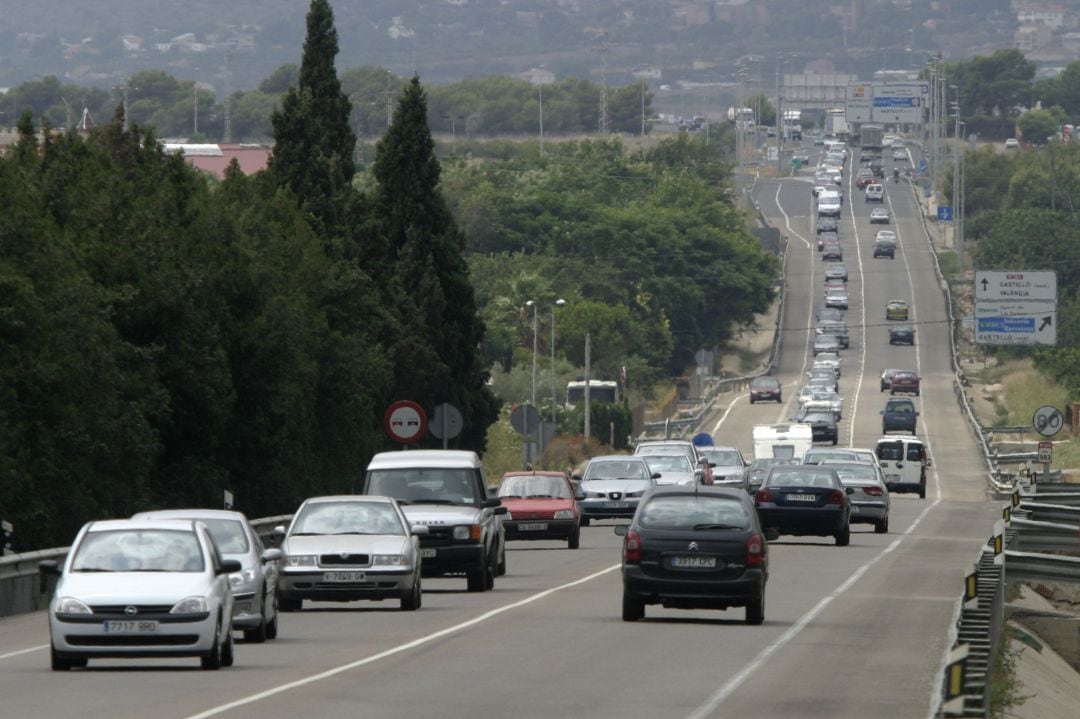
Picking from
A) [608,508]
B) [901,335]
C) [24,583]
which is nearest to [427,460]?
[24,583]

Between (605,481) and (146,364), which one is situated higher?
(146,364)

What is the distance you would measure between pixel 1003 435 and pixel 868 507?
51.6 meters

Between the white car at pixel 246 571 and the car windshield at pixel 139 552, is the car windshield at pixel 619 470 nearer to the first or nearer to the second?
the white car at pixel 246 571

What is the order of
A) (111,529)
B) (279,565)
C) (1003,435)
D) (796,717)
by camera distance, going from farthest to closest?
(1003,435) < (279,565) < (111,529) < (796,717)

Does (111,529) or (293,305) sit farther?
(293,305)

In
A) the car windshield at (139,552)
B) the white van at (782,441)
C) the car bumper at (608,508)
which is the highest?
the car windshield at (139,552)

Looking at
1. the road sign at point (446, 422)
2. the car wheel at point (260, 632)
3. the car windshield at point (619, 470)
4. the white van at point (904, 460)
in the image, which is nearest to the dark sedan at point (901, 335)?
the white van at point (904, 460)

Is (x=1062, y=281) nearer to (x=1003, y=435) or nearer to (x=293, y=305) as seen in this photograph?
(x=1003, y=435)

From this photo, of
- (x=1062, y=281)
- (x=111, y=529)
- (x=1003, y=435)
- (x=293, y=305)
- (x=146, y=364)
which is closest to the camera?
(x=111, y=529)

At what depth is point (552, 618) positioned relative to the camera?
2636 centimetres

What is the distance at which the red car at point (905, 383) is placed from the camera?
115000mm

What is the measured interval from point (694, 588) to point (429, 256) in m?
33.6

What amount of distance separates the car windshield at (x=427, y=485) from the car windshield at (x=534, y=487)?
36.2 feet

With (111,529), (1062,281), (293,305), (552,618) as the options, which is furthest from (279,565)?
(1062,281)
